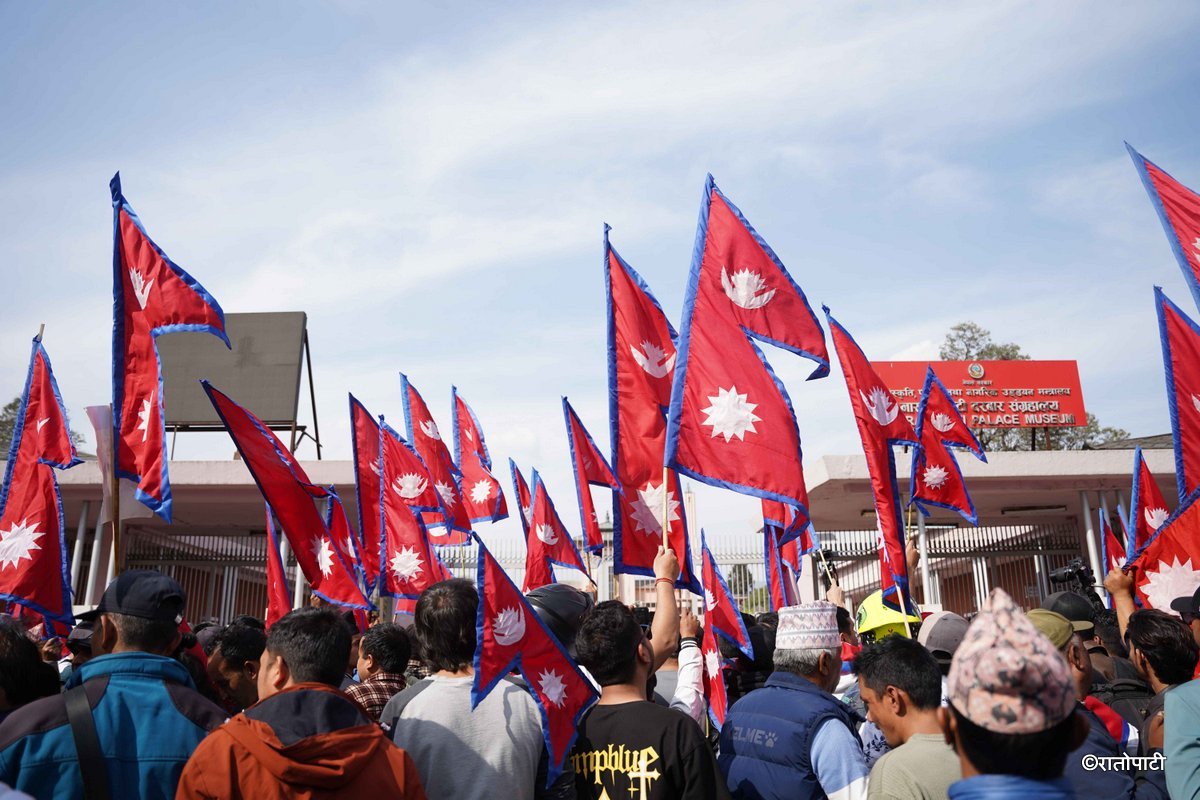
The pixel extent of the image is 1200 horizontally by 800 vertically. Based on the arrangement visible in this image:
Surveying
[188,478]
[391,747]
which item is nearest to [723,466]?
[391,747]

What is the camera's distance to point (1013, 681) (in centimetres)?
175

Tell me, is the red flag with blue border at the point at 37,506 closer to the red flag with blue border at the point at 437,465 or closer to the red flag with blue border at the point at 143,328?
the red flag with blue border at the point at 143,328

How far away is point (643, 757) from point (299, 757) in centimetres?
119

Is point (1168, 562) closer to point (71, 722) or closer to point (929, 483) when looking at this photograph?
point (929, 483)

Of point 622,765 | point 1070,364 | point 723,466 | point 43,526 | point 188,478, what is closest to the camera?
point 622,765

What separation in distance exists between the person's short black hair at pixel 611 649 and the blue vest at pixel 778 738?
585 mm

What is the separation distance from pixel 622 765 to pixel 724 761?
703 mm

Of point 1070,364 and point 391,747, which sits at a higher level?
point 1070,364

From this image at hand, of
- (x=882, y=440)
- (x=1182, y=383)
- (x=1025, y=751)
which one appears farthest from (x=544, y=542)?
(x=1025, y=751)

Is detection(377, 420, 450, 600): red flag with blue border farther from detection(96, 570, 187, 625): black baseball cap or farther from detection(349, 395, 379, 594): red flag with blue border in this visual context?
detection(96, 570, 187, 625): black baseball cap

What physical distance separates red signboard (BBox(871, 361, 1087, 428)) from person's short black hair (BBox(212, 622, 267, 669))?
1885cm

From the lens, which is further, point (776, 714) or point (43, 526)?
point (43, 526)

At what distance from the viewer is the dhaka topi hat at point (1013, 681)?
1.75 m

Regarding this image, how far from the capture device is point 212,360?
19891mm
